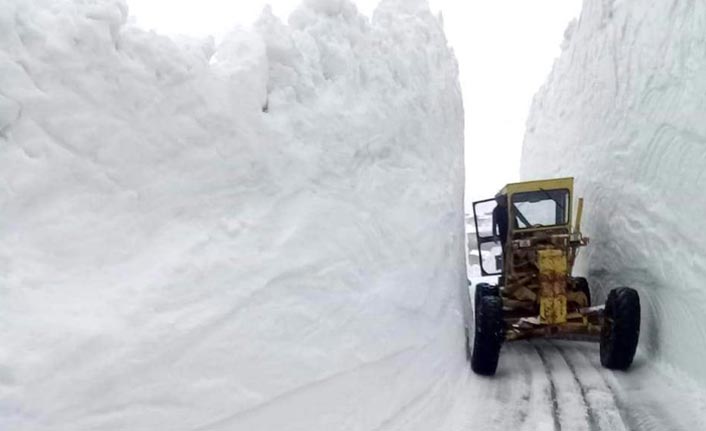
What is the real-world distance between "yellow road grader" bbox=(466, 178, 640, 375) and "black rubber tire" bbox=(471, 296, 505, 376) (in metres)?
0.01

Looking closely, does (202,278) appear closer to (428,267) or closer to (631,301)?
(428,267)

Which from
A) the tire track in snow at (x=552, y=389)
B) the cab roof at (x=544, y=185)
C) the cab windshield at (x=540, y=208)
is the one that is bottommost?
the tire track in snow at (x=552, y=389)

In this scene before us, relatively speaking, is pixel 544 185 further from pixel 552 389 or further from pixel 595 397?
pixel 595 397

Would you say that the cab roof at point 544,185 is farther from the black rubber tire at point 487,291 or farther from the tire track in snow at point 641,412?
the tire track in snow at point 641,412

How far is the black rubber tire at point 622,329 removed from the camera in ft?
21.7

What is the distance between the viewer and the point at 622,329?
21.7 feet

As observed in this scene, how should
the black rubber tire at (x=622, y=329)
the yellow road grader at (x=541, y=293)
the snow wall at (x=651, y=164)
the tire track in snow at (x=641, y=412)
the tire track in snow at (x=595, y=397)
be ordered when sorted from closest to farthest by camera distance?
the tire track in snow at (x=641, y=412) < the tire track in snow at (x=595, y=397) < the snow wall at (x=651, y=164) < the black rubber tire at (x=622, y=329) < the yellow road grader at (x=541, y=293)

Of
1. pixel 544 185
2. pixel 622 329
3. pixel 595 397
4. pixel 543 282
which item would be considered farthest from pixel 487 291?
pixel 595 397

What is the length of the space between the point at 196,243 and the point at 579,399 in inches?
164

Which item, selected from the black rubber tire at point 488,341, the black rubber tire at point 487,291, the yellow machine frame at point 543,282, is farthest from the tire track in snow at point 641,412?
the black rubber tire at point 487,291

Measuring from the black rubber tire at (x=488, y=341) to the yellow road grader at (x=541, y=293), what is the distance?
1cm

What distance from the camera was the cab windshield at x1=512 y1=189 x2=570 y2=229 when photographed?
9.07 metres

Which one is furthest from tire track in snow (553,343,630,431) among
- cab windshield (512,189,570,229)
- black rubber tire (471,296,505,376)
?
cab windshield (512,189,570,229)

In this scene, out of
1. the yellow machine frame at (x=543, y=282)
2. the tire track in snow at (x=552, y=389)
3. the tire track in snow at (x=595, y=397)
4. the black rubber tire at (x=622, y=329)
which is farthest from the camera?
the yellow machine frame at (x=543, y=282)
